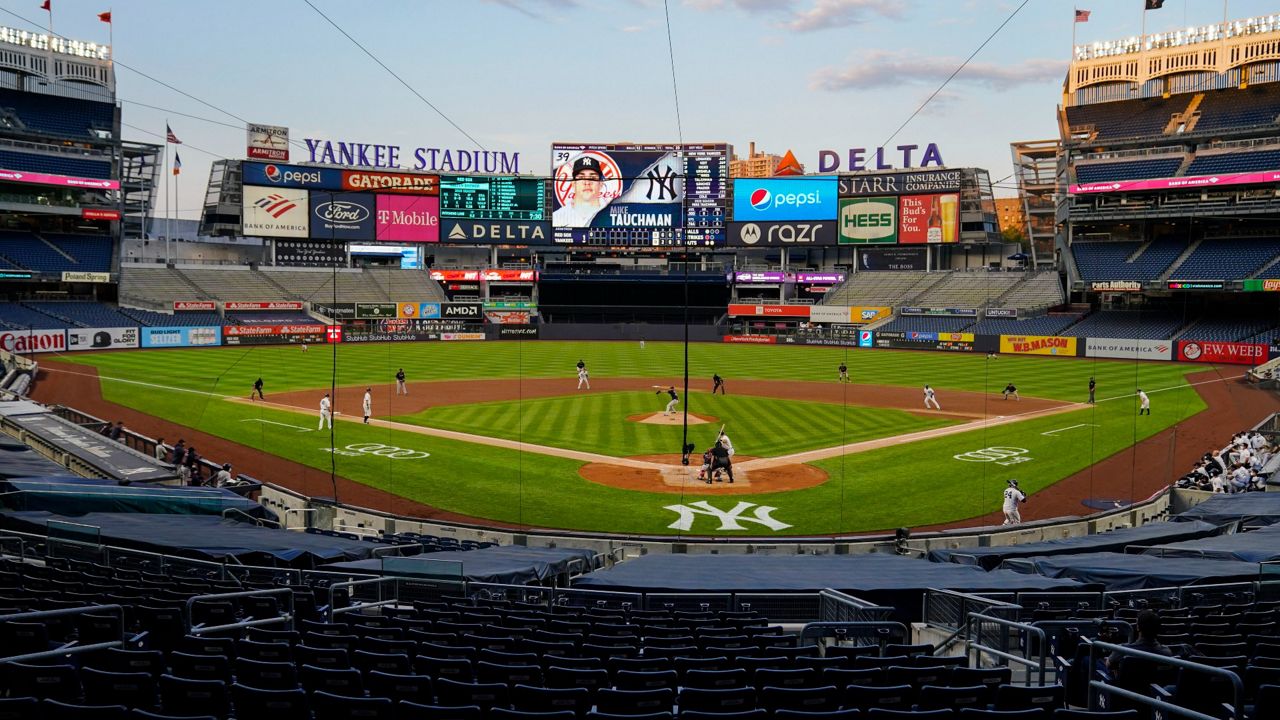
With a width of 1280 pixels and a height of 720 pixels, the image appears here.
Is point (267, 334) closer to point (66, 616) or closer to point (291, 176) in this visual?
point (291, 176)

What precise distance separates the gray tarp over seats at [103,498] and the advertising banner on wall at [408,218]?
76.9 metres

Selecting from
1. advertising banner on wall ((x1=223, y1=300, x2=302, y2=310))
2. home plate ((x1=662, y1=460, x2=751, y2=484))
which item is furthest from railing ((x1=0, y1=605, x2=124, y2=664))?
advertising banner on wall ((x1=223, y1=300, x2=302, y2=310))

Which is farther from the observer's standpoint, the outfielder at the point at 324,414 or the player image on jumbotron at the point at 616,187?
the player image on jumbotron at the point at 616,187

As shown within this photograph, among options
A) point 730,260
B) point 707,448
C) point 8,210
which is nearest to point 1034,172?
point 730,260

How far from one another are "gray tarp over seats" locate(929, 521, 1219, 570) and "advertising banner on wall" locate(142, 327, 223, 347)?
67.8m

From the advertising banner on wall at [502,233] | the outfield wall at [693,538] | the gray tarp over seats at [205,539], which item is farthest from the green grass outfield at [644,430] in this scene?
the advertising banner on wall at [502,233]

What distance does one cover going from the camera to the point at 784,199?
9319 centimetres

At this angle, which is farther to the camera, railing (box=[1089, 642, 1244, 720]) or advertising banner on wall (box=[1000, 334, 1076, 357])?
advertising banner on wall (box=[1000, 334, 1076, 357])

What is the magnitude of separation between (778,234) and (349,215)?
45095 millimetres

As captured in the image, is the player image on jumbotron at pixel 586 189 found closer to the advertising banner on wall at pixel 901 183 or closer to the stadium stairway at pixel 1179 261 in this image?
the advertising banner on wall at pixel 901 183

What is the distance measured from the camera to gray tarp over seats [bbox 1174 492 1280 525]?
711 inches

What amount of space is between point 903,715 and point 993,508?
19.4 m

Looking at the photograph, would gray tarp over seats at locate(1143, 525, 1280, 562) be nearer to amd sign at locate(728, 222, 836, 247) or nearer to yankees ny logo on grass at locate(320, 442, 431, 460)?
yankees ny logo on grass at locate(320, 442, 431, 460)

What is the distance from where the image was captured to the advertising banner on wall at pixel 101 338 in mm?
63500
